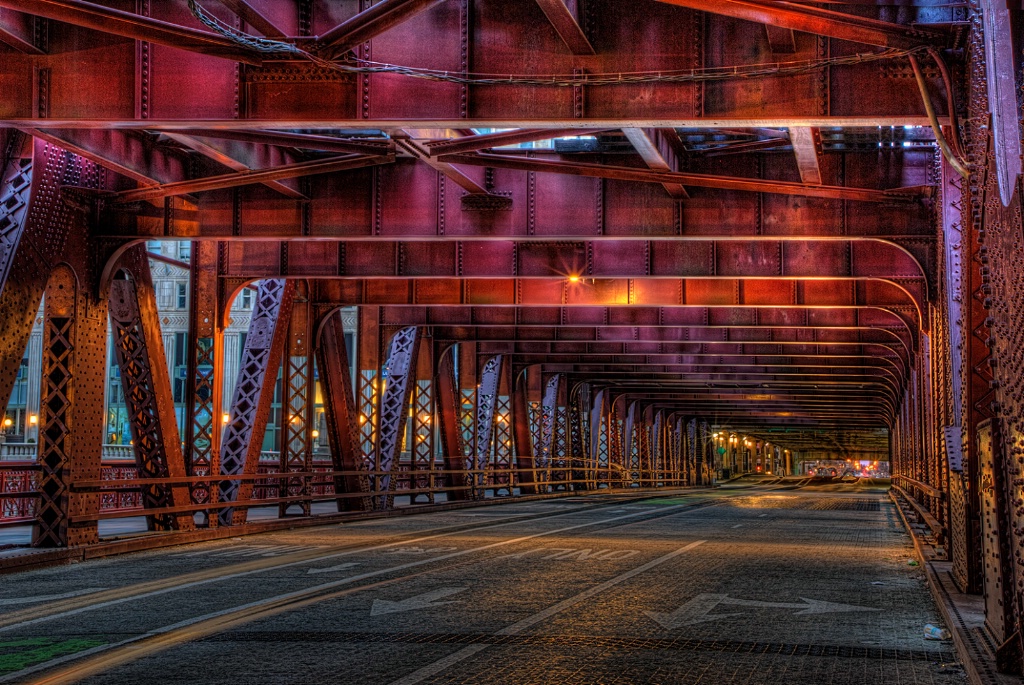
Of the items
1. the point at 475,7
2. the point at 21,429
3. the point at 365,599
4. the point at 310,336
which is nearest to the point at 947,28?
the point at 475,7

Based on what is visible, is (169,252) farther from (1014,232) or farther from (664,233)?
(1014,232)

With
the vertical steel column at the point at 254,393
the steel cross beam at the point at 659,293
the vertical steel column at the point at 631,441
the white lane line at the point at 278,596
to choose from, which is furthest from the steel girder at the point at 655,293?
the vertical steel column at the point at 631,441

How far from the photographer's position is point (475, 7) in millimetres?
13430

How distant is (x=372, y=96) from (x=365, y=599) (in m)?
5.67

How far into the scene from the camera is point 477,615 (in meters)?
10.5

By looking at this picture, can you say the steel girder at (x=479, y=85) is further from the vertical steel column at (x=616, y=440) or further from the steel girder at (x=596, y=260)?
the vertical steel column at (x=616, y=440)

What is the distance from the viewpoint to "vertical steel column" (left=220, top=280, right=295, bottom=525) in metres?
22.6

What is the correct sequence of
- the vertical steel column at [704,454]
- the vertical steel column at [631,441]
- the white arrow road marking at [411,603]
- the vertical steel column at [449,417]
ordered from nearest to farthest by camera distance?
the white arrow road marking at [411,603] < the vertical steel column at [449,417] < the vertical steel column at [631,441] < the vertical steel column at [704,454]

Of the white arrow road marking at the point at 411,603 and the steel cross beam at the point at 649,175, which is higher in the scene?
the steel cross beam at the point at 649,175

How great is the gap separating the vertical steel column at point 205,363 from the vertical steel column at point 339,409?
3703 mm

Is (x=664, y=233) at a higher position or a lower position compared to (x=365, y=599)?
higher

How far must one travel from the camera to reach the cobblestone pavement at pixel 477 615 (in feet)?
26.3

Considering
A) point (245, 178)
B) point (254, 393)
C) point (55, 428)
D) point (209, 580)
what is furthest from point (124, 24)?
point (254, 393)

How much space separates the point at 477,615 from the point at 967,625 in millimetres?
4072
